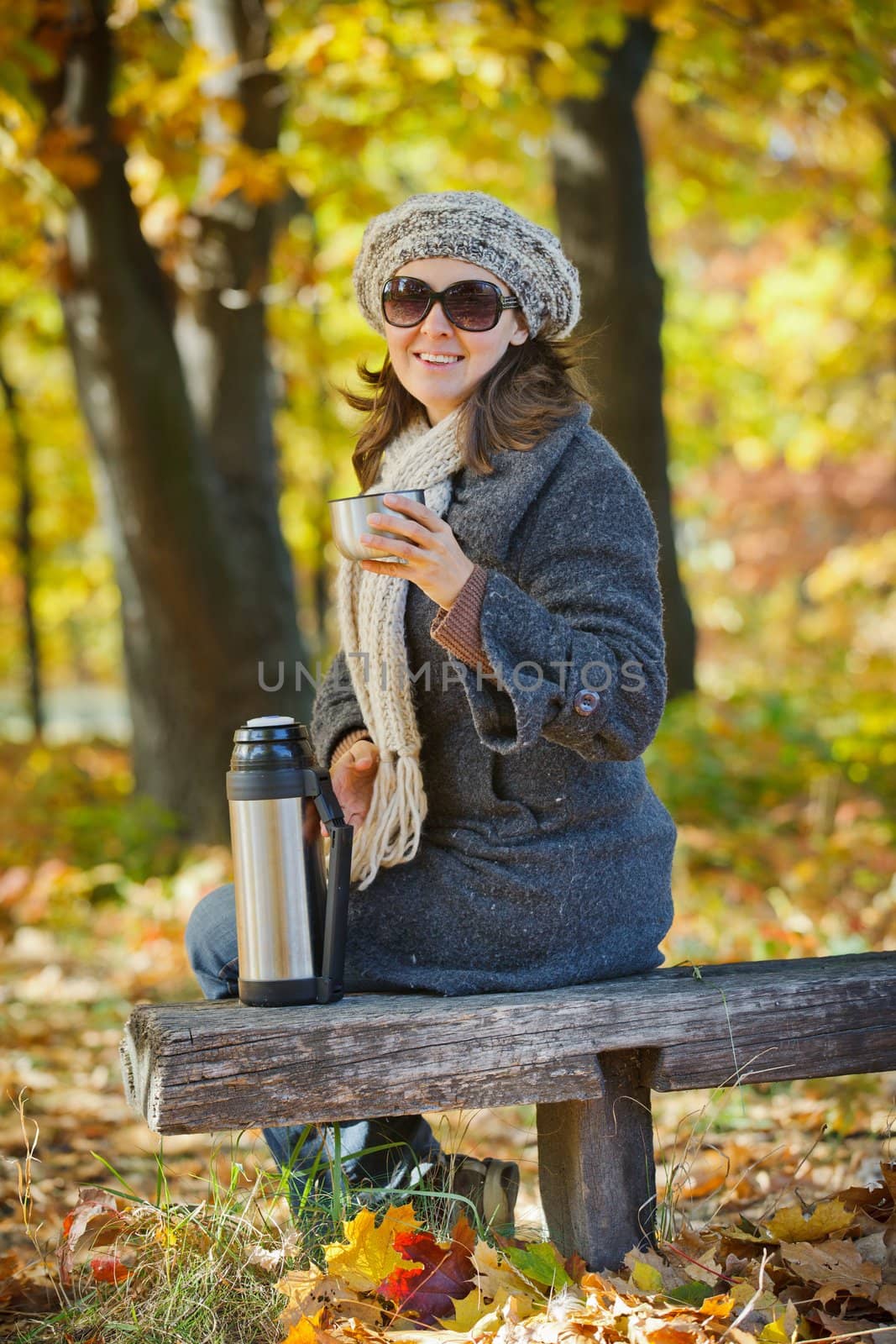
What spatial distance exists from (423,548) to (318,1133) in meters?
1.25

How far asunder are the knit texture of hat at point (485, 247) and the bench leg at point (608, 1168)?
1.44 m

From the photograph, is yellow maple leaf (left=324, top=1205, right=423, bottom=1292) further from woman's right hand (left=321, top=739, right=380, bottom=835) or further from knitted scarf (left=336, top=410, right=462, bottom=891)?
woman's right hand (left=321, top=739, right=380, bottom=835)

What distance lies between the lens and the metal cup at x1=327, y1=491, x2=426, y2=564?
232cm

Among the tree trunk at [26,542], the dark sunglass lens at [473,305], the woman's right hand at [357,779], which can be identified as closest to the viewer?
the dark sunglass lens at [473,305]

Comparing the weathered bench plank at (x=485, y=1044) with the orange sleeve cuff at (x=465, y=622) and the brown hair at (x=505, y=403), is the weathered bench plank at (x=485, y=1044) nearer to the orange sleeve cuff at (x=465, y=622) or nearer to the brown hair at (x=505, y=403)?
the orange sleeve cuff at (x=465, y=622)

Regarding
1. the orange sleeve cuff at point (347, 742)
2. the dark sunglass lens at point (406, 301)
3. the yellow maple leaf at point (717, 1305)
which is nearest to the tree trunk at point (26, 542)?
the orange sleeve cuff at point (347, 742)

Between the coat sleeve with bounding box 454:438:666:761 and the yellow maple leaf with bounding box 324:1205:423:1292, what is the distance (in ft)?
2.78

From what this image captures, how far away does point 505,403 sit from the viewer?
2.71 meters

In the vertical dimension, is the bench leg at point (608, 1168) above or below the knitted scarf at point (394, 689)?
below

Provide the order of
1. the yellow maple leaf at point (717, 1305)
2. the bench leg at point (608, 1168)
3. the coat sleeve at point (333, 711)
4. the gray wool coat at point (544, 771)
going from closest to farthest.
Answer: the yellow maple leaf at point (717, 1305), the gray wool coat at point (544, 771), the bench leg at point (608, 1168), the coat sleeve at point (333, 711)

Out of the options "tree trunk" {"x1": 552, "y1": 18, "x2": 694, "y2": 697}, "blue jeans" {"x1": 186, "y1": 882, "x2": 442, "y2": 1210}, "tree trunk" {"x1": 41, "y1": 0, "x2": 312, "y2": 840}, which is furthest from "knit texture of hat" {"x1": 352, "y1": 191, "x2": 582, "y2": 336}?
"tree trunk" {"x1": 552, "y1": 18, "x2": 694, "y2": 697}

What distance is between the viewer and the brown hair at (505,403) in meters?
2.67

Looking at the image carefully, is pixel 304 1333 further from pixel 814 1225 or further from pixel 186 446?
pixel 186 446

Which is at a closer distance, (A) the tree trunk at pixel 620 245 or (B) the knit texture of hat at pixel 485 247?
(B) the knit texture of hat at pixel 485 247
